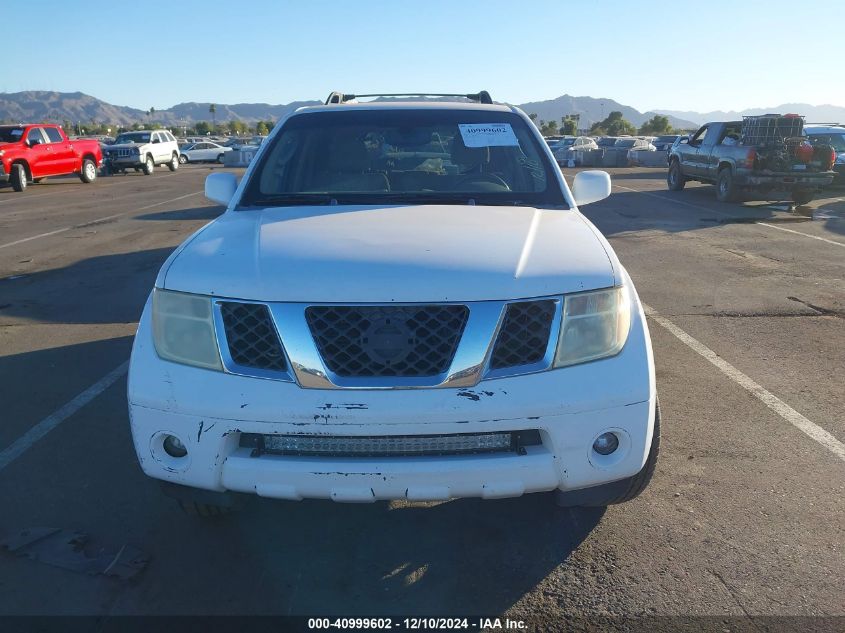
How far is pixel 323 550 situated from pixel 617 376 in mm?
1415

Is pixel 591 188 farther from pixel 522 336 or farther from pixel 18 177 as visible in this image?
pixel 18 177

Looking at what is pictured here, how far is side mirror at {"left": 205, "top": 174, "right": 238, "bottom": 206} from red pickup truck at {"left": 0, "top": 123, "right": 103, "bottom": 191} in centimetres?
1951

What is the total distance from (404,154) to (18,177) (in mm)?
20929

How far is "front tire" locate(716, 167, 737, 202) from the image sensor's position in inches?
643

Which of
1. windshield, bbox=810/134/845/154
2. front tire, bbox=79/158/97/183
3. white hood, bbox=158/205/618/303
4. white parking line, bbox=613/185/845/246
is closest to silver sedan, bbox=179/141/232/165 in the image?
front tire, bbox=79/158/97/183

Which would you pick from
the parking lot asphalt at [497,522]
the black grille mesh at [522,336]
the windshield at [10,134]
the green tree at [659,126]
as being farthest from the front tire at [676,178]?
the green tree at [659,126]

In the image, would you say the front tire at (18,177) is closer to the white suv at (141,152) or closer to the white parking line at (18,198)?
the white parking line at (18,198)

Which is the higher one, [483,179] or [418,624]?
[483,179]

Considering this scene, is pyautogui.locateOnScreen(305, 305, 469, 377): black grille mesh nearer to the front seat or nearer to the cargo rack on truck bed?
the front seat

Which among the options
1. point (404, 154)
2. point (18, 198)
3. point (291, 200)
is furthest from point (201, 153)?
point (291, 200)

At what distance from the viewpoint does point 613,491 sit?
277 centimetres

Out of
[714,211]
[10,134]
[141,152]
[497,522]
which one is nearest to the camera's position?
[497,522]

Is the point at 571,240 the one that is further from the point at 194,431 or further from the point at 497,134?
the point at 194,431

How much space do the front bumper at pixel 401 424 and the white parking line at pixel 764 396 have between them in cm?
204
